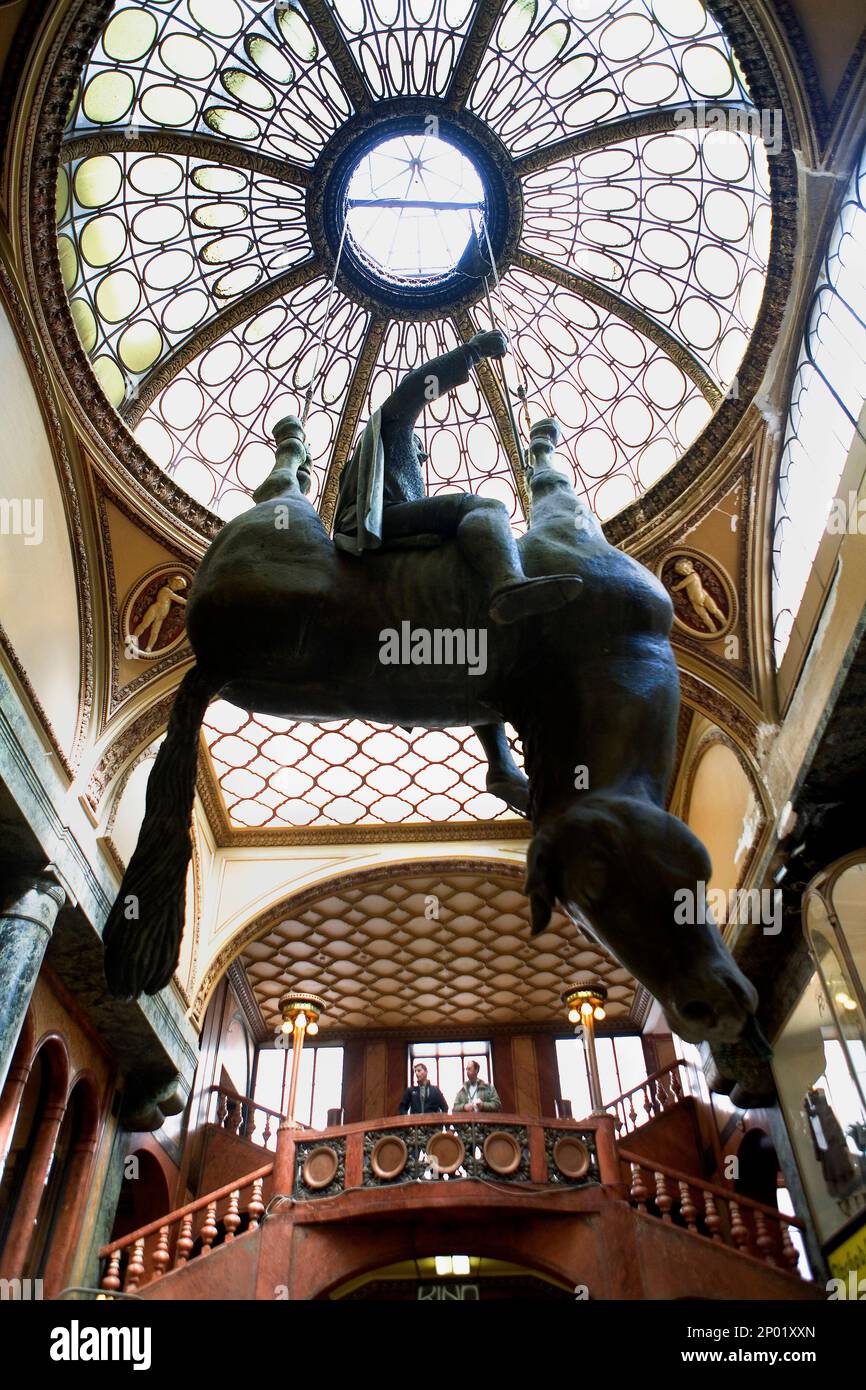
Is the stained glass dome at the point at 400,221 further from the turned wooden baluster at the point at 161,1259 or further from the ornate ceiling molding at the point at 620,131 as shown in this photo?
the turned wooden baluster at the point at 161,1259

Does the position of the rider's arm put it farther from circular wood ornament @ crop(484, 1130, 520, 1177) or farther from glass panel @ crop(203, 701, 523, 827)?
glass panel @ crop(203, 701, 523, 827)

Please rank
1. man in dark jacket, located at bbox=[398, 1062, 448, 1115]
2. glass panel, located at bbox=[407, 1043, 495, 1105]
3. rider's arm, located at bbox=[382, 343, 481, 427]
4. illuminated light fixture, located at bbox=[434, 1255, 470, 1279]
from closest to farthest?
rider's arm, located at bbox=[382, 343, 481, 427], illuminated light fixture, located at bbox=[434, 1255, 470, 1279], man in dark jacket, located at bbox=[398, 1062, 448, 1115], glass panel, located at bbox=[407, 1043, 495, 1105]

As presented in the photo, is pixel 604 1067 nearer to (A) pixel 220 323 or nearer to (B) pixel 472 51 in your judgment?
(A) pixel 220 323

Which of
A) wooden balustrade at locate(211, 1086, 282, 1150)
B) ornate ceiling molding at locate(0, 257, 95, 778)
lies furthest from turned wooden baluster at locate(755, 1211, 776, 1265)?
ornate ceiling molding at locate(0, 257, 95, 778)

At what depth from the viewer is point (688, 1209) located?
9.78 meters

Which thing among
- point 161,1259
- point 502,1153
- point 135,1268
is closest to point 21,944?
point 135,1268

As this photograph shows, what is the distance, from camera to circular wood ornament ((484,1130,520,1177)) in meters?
10.5

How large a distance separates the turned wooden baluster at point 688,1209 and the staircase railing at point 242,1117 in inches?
253

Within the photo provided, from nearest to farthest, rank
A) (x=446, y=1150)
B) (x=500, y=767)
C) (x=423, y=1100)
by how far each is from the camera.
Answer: (x=500, y=767) < (x=446, y=1150) < (x=423, y=1100)

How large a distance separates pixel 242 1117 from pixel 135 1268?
18.2 feet

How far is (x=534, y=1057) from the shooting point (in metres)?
17.8

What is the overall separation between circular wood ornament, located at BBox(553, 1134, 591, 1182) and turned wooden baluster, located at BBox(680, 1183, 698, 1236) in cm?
109

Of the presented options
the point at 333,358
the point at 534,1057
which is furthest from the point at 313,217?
the point at 534,1057
